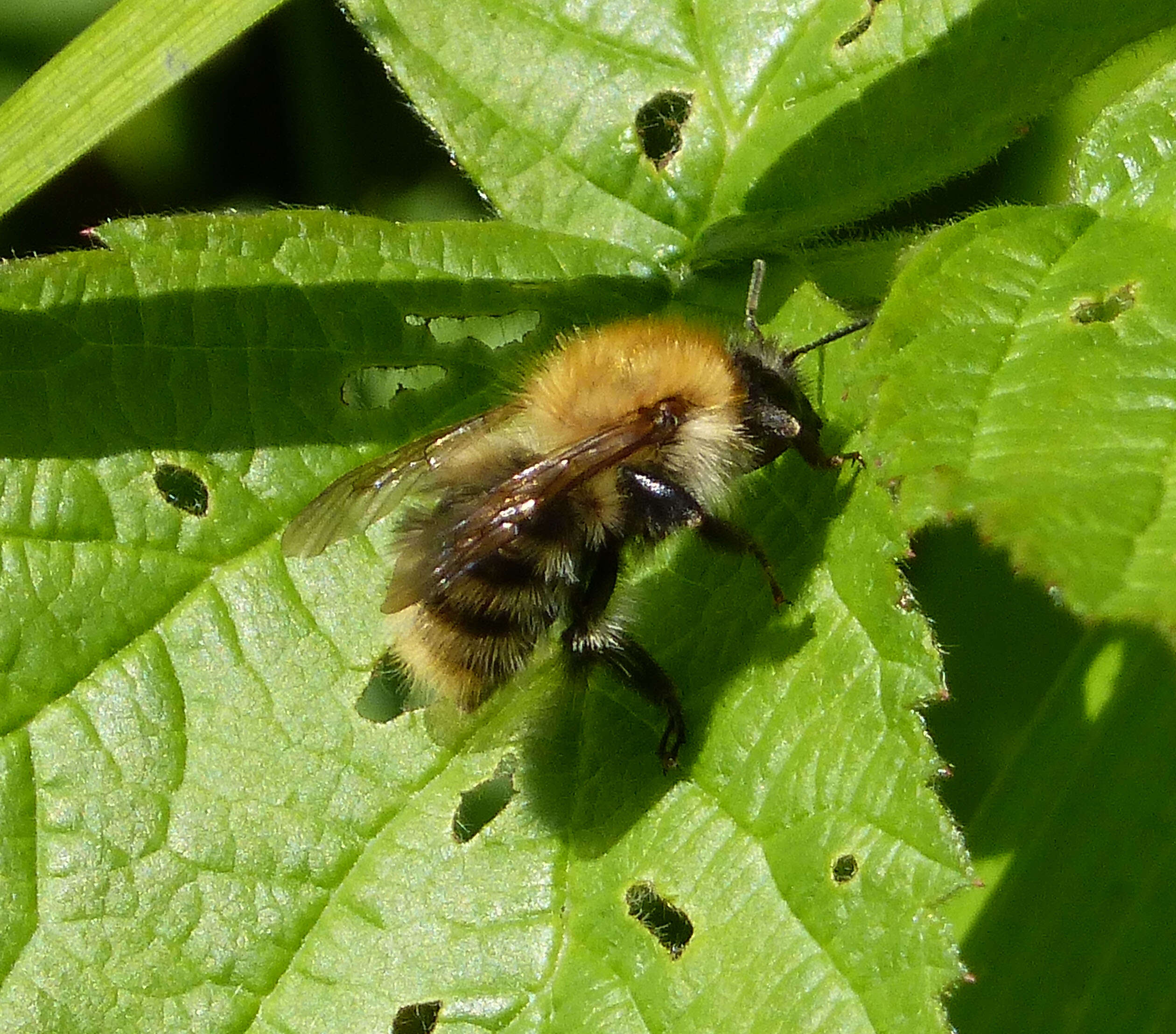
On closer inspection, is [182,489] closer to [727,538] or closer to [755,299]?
[727,538]

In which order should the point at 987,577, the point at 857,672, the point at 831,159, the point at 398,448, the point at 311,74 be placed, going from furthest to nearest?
the point at 311,74 < the point at 987,577 < the point at 831,159 < the point at 398,448 < the point at 857,672

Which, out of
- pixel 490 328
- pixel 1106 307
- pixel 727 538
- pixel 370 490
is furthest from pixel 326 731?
pixel 1106 307

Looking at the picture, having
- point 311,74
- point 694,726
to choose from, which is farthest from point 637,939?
point 311,74

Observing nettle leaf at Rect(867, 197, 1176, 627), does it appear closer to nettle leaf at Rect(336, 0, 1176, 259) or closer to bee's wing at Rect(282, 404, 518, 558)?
nettle leaf at Rect(336, 0, 1176, 259)

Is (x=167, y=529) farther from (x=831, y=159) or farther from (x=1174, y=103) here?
(x=1174, y=103)

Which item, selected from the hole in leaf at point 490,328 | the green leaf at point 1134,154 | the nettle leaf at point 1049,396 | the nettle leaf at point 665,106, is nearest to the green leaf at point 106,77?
the nettle leaf at point 665,106

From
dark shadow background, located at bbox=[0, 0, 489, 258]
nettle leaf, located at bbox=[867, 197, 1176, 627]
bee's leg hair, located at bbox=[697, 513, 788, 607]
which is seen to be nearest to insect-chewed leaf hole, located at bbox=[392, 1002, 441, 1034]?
bee's leg hair, located at bbox=[697, 513, 788, 607]
